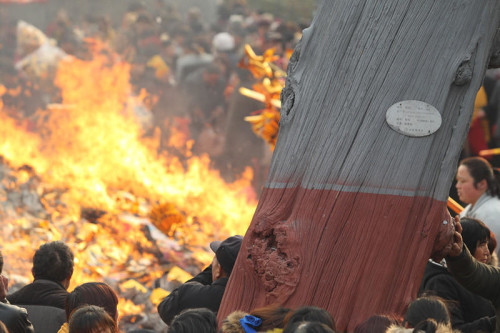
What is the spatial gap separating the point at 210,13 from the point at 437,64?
487 inches

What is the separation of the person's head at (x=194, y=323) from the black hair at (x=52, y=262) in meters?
1.55

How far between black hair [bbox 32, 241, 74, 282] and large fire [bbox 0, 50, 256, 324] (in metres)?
3.97

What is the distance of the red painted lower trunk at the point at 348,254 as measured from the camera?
9.59ft

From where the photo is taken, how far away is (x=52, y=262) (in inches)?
156

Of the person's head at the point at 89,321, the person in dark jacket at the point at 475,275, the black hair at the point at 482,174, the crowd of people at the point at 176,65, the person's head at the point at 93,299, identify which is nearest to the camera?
the person's head at the point at 89,321

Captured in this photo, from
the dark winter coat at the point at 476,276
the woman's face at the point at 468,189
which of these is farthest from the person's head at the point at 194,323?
the woman's face at the point at 468,189

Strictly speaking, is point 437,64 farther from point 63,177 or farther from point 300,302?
point 63,177

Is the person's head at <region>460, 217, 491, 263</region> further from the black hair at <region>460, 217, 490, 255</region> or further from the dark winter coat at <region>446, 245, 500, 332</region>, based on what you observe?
the dark winter coat at <region>446, 245, 500, 332</region>

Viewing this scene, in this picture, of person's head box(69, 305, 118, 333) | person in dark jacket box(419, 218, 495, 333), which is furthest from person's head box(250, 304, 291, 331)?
person in dark jacket box(419, 218, 495, 333)

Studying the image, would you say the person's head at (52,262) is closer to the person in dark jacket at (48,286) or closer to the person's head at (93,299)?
the person in dark jacket at (48,286)

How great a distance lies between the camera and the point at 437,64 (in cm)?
301

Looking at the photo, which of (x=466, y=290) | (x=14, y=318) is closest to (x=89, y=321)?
(x=14, y=318)

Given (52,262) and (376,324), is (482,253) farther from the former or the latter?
(52,262)

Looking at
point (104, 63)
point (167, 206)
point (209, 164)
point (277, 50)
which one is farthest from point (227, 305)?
point (104, 63)
